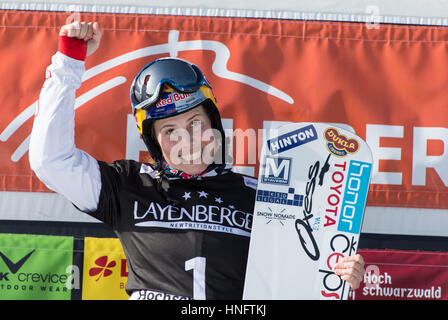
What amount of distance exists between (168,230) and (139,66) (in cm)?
130

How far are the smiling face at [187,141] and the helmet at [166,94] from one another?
0.04m

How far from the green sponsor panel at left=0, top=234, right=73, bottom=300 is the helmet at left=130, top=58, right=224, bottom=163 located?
1.13 metres

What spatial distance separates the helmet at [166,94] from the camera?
219 centimetres

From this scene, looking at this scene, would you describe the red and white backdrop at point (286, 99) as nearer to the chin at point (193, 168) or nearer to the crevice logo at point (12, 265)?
the crevice logo at point (12, 265)

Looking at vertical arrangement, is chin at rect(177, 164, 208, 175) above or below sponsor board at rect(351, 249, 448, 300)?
above

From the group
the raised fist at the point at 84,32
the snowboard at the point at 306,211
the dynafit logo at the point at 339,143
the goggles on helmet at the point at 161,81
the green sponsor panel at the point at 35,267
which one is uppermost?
the raised fist at the point at 84,32

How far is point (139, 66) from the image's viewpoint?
10.0ft

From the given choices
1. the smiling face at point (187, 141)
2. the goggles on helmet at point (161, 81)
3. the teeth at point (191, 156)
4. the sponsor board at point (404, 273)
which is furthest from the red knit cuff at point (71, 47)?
the sponsor board at point (404, 273)

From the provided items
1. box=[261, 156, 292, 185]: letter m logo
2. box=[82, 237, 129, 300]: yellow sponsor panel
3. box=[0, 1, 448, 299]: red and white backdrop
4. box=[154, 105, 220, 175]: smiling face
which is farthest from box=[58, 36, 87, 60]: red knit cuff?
box=[82, 237, 129, 300]: yellow sponsor panel

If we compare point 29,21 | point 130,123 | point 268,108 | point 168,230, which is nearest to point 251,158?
point 268,108

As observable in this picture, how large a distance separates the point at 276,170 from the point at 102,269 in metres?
1.31

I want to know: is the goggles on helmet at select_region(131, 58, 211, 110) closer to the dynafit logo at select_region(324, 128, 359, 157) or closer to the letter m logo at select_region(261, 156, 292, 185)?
the letter m logo at select_region(261, 156, 292, 185)

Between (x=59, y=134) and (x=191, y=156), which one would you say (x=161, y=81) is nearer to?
(x=191, y=156)

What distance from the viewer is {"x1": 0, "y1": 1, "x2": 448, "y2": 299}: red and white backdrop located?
3.03 metres
